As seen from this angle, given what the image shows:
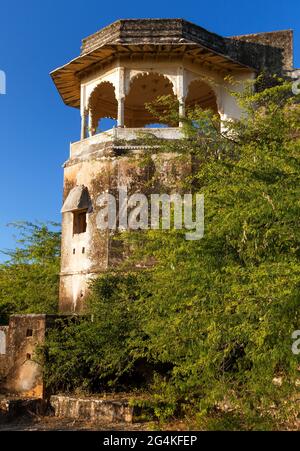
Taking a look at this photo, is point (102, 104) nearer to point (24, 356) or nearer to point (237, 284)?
point (24, 356)

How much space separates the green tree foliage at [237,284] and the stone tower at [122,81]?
396cm

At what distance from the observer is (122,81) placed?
1228 cm

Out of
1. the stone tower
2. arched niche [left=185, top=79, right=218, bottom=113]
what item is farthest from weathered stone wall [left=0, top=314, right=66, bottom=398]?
arched niche [left=185, top=79, right=218, bottom=113]

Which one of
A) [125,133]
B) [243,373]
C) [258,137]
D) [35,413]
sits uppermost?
[125,133]

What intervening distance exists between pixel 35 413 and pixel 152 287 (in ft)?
12.0

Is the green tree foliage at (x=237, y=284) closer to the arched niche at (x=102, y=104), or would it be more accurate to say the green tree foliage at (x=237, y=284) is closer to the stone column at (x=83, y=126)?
the stone column at (x=83, y=126)

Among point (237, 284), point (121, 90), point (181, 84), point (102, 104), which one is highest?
point (102, 104)

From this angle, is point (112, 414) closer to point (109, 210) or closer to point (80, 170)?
point (109, 210)

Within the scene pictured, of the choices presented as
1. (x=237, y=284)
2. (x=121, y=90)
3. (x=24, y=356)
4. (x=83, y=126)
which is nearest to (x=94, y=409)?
(x=24, y=356)

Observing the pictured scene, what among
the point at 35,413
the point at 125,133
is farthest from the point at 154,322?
the point at 125,133

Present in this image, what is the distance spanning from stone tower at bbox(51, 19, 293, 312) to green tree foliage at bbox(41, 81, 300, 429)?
3958 mm

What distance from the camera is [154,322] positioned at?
686 cm

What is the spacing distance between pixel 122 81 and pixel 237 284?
7715 mm
